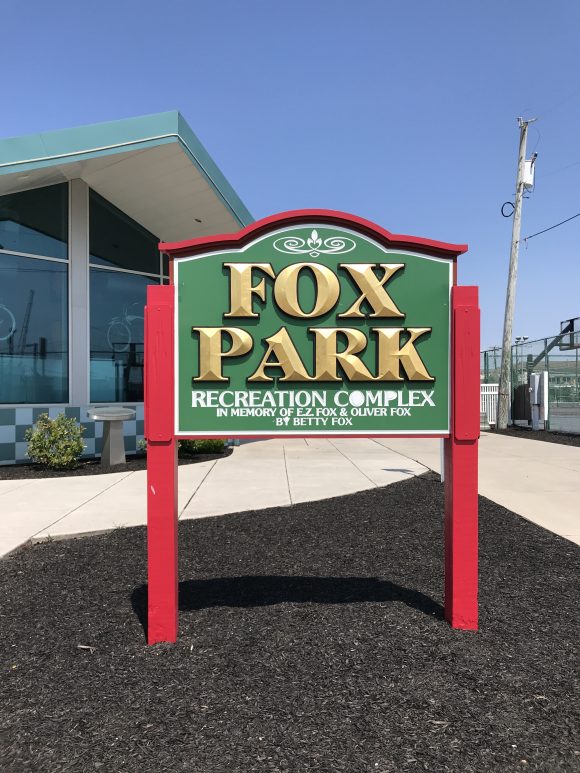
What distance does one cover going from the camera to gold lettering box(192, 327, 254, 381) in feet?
10.1

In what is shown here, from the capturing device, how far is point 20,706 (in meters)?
2.35

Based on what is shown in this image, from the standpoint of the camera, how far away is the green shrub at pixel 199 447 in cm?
1090

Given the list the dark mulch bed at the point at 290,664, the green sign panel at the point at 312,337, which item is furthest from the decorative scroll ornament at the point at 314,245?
the dark mulch bed at the point at 290,664

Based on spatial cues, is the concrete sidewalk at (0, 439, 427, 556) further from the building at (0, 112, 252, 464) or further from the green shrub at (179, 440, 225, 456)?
the building at (0, 112, 252, 464)

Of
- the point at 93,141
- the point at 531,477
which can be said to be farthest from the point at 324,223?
the point at 531,477

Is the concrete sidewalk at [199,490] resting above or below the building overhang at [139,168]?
below

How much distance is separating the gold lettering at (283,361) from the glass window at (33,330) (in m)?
7.74

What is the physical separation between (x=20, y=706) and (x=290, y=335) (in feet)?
7.22

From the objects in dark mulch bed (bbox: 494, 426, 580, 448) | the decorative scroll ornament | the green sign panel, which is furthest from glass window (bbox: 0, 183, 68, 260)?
dark mulch bed (bbox: 494, 426, 580, 448)

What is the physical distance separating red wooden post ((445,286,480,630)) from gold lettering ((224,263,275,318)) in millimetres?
1106

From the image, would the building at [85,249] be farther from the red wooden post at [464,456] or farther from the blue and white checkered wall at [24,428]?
the red wooden post at [464,456]

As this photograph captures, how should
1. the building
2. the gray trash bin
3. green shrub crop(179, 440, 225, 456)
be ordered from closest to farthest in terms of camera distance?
the building
the gray trash bin
green shrub crop(179, 440, 225, 456)

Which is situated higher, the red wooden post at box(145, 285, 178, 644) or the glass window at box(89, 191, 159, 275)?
the glass window at box(89, 191, 159, 275)

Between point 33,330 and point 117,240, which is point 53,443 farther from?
point 117,240
